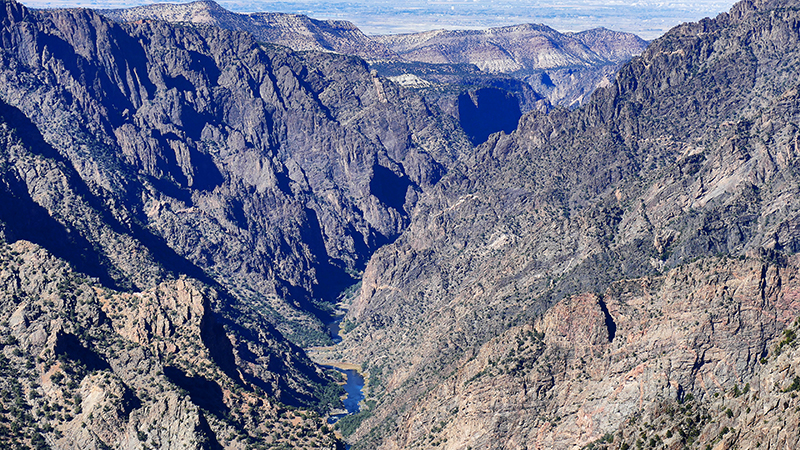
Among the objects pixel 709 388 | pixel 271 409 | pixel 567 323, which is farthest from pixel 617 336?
pixel 271 409

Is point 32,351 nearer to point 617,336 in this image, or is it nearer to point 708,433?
point 617,336

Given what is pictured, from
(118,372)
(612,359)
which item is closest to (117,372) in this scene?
(118,372)

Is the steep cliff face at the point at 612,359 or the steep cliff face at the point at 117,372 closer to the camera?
the steep cliff face at the point at 117,372

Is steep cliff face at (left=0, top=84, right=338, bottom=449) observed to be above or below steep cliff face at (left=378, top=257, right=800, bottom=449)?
above

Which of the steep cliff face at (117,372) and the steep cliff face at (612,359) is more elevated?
the steep cliff face at (117,372)

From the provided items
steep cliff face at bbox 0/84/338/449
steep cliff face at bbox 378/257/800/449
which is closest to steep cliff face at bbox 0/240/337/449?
steep cliff face at bbox 0/84/338/449

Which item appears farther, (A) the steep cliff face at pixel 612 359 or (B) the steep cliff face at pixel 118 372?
(A) the steep cliff face at pixel 612 359

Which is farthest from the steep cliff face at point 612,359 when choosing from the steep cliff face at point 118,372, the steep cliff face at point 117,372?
the steep cliff face at point 118,372

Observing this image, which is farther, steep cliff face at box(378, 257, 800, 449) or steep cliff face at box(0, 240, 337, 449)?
steep cliff face at box(378, 257, 800, 449)

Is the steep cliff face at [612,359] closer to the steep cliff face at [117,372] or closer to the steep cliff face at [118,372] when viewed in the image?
the steep cliff face at [117,372]

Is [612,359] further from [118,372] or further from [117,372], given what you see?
[117,372]

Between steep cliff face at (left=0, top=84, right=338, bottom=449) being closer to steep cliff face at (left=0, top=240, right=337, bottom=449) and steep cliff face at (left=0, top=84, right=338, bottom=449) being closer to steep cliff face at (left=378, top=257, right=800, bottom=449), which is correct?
steep cliff face at (left=0, top=240, right=337, bottom=449)
